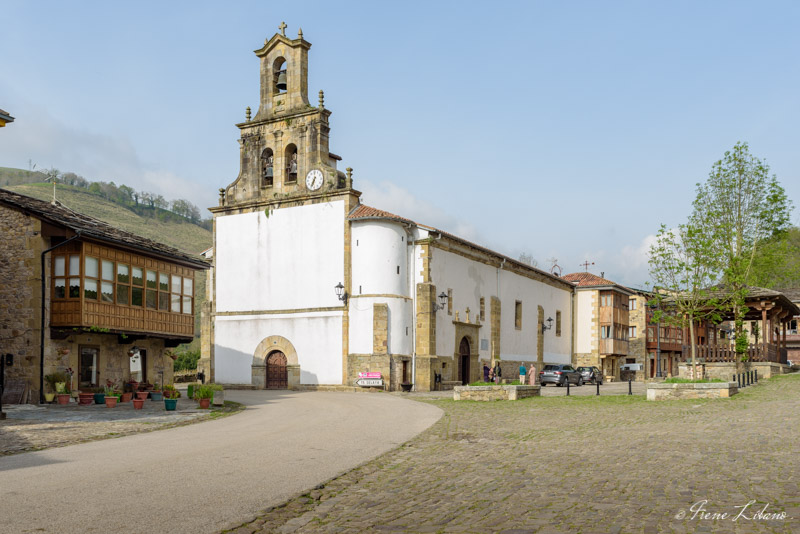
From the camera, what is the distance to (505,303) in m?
48.0

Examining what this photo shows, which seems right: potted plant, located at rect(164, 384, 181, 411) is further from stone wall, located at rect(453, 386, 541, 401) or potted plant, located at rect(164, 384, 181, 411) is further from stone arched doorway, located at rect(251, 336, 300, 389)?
stone arched doorway, located at rect(251, 336, 300, 389)

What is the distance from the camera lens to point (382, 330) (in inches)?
1438

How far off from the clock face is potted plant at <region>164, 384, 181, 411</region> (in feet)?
54.1

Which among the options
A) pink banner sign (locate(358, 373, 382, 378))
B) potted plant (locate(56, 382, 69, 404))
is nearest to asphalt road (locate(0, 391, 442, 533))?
potted plant (locate(56, 382, 69, 404))

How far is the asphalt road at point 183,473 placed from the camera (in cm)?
800

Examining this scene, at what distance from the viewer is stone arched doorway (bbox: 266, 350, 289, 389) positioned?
127 feet

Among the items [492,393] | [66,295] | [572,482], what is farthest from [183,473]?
[492,393]

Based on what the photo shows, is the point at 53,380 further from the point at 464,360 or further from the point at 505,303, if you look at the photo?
the point at 505,303

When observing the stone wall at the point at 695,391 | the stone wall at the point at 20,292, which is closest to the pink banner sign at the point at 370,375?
the stone wall at the point at 695,391

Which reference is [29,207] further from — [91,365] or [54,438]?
[54,438]

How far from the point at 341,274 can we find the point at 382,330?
3.55 meters

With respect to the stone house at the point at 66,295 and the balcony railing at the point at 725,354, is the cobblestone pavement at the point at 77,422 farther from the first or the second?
the balcony railing at the point at 725,354

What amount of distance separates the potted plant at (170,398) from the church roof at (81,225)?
5705 mm

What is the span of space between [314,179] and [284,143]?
2.75 metres
